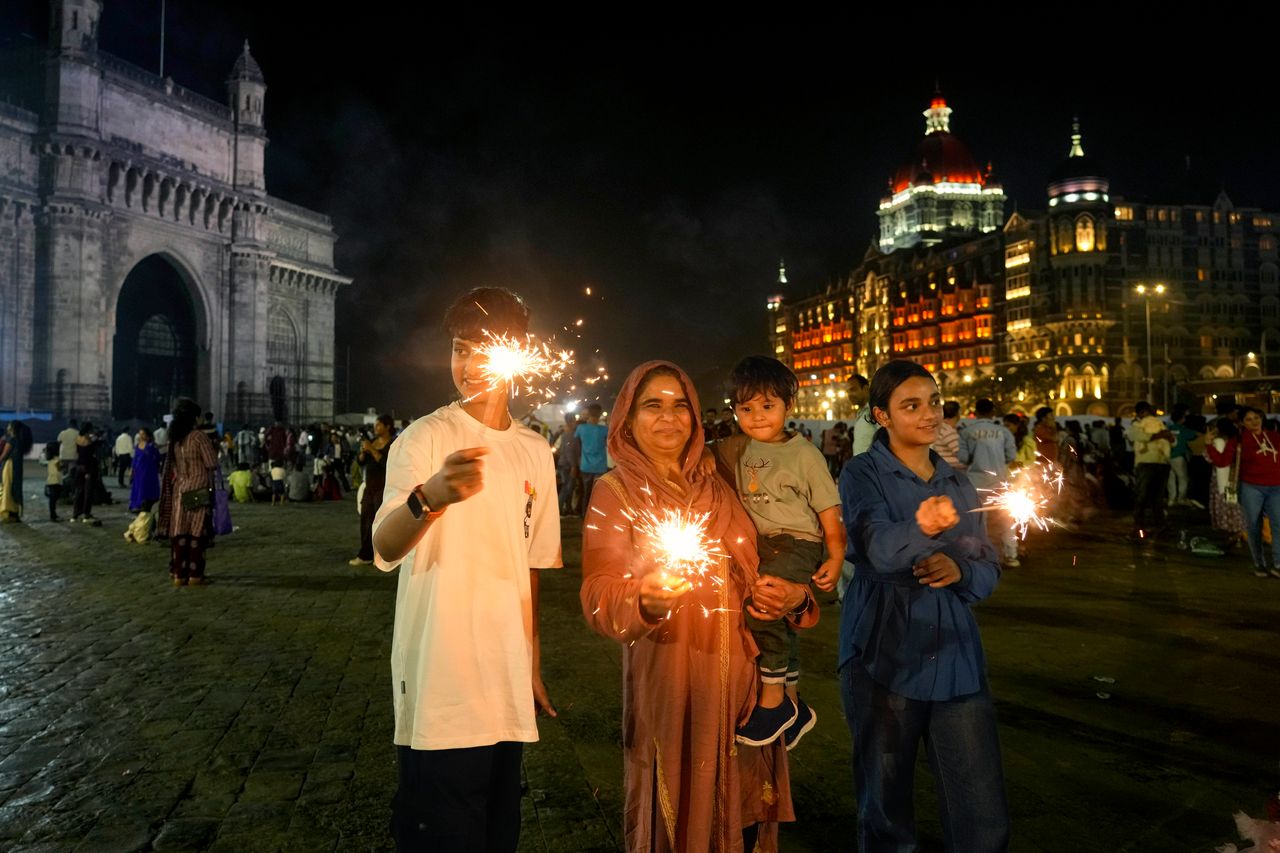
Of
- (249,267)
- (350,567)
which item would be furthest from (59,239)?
(350,567)

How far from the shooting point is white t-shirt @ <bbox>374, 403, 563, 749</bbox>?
2242 millimetres

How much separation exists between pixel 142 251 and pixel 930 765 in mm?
42883

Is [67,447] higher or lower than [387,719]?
higher

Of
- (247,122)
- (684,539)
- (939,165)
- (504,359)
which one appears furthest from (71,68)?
(939,165)

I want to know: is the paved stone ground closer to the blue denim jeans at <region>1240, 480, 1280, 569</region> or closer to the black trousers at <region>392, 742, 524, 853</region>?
the blue denim jeans at <region>1240, 480, 1280, 569</region>

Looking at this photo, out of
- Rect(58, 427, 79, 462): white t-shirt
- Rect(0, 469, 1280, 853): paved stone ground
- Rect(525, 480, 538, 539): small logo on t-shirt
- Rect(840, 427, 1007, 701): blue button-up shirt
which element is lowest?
Rect(0, 469, 1280, 853): paved stone ground

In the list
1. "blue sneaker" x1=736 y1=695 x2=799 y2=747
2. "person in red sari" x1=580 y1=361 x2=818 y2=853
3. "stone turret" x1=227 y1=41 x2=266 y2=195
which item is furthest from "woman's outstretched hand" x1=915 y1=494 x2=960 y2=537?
"stone turret" x1=227 y1=41 x2=266 y2=195

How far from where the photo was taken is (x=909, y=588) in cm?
277

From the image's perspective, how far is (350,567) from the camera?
1017 centimetres

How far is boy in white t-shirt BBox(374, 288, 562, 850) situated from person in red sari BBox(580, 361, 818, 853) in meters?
0.28

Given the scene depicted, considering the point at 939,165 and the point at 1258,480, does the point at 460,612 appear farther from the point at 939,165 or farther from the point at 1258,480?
the point at 939,165

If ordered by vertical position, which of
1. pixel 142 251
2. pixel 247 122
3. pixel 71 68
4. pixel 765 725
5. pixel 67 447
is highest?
pixel 247 122

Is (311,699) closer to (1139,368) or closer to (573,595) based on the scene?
(573,595)

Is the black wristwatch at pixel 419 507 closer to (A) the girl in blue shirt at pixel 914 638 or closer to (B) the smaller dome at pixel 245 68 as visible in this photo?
(A) the girl in blue shirt at pixel 914 638
